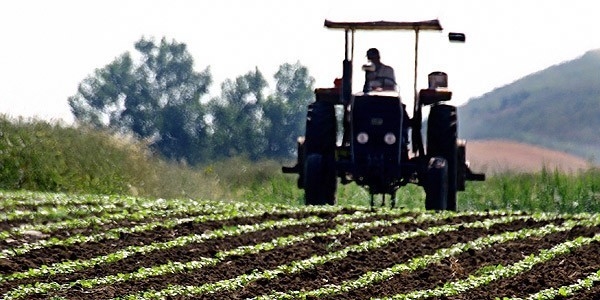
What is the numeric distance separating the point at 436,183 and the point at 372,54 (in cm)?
164

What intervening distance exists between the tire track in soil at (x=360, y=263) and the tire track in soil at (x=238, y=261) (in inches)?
14.6

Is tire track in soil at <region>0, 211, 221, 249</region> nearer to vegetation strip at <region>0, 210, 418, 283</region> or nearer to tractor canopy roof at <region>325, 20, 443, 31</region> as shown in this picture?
vegetation strip at <region>0, 210, 418, 283</region>

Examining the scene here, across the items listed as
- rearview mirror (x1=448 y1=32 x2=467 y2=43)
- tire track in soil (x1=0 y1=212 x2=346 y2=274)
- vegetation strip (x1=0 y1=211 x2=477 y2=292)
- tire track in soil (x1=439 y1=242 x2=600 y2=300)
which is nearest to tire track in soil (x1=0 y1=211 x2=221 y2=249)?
tire track in soil (x1=0 y1=212 x2=346 y2=274)

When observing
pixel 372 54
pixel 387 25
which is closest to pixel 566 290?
pixel 372 54

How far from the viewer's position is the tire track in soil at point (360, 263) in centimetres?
1060

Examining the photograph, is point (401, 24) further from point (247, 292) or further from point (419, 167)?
point (247, 292)

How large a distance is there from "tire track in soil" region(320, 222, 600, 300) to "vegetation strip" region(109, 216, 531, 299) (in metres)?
0.79

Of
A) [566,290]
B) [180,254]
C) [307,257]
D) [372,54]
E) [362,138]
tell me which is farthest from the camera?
[372,54]

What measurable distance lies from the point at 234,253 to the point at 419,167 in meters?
4.86

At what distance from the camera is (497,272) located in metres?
11.2

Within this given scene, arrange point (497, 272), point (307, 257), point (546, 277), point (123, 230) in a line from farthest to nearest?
point (123, 230) < point (307, 257) < point (497, 272) < point (546, 277)

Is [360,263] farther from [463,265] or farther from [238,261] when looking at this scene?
[238,261]

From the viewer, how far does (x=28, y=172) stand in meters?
19.5

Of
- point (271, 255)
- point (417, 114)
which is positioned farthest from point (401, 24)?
point (271, 255)
